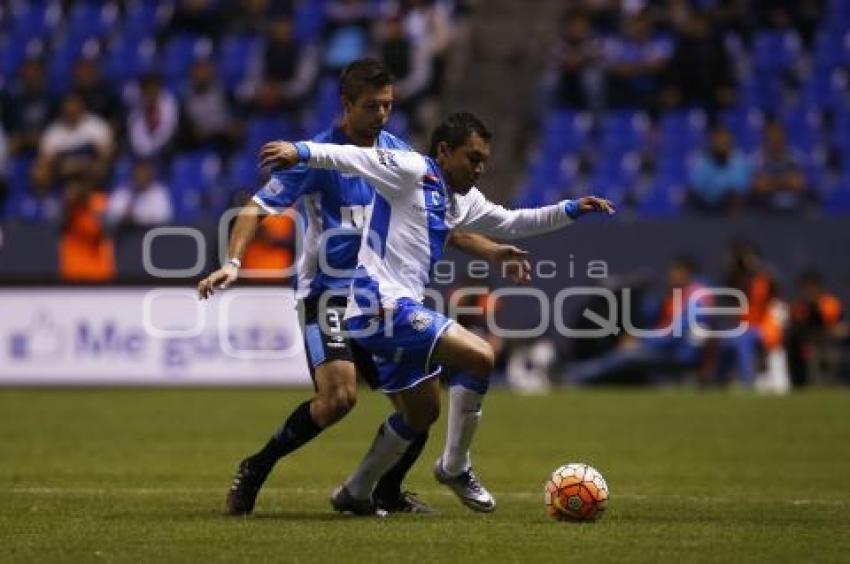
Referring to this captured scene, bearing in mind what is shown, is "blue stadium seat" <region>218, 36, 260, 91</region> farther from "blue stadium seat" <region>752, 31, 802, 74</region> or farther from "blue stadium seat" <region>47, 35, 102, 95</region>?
"blue stadium seat" <region>752, 31, 802, 74</region>

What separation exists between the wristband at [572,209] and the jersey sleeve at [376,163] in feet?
2.90

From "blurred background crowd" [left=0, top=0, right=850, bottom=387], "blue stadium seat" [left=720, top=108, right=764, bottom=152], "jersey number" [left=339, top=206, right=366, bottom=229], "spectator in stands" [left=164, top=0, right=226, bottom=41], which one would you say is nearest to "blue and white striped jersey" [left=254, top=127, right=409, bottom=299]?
"jersey number" [left=339, top=206, right=366, bottom=229]

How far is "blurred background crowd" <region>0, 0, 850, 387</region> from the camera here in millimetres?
22516

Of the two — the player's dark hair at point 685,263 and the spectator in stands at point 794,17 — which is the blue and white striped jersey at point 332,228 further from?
the spectator in stands at point 794,17

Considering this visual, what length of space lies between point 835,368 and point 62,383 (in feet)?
30.0

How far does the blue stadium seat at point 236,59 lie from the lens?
26484mm

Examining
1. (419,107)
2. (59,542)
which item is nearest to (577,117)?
(419,107)

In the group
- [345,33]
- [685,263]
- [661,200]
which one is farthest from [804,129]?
[345,33]

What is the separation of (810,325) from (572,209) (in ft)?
42.0

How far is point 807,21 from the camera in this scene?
81.4ft

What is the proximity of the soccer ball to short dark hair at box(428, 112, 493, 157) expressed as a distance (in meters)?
1.71

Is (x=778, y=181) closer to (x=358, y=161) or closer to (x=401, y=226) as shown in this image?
(x=401, y=226)

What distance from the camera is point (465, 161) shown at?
376 inches

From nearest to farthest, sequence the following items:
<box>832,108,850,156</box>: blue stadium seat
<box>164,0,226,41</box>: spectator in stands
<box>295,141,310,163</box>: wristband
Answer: <box>295,141,310,163</box>: wristband → <box>832,108,850,156</box>: blue stadium seat → <box>164,0,226,41</box>: spectator in stands
